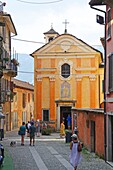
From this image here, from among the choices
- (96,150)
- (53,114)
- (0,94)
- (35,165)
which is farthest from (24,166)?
(53,114)

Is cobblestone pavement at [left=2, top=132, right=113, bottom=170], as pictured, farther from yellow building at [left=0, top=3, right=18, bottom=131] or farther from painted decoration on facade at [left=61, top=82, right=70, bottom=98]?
painted decoration on facade at [left=61, top=82, right=70, bottom=98]

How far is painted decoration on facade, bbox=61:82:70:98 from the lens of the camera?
163 feet

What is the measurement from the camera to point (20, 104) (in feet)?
191

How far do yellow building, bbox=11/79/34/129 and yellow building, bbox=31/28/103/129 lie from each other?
13.2 ft

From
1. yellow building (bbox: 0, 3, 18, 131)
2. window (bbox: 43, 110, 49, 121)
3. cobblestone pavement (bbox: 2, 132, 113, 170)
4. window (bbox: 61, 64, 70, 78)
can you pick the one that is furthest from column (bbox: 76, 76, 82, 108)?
cobblestone pavement (bbox: 2, 132, 113, 170)

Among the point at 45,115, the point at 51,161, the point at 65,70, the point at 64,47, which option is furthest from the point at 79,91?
the point at 51,161

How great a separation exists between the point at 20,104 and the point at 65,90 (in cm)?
1027

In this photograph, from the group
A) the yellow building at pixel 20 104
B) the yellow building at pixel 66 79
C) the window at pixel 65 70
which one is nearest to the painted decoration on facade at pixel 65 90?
the yellow building at pixel 66 79

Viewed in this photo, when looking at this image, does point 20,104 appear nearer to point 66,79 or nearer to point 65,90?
point 65,90

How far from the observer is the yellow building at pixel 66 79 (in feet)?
162

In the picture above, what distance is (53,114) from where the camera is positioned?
162 ft

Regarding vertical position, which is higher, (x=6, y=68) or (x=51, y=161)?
(x=6, y=68)

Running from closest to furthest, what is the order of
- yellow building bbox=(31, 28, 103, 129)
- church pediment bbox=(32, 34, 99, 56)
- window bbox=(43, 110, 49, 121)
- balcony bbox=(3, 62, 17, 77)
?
1. balcony bbox=(3, 62, 17, 77)
2. yellow building bbox=(31, 28, 103, 129)
3. window bbox=(43, 110, 49, 121)
4. church pediment bbox=(32, 34, 99, 56)

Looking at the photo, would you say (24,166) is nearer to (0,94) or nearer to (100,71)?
(0,94)
